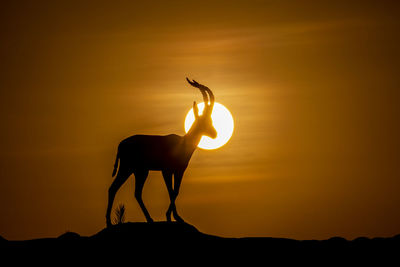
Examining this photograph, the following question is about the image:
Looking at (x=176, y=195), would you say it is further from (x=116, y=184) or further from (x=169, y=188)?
(x=116, y=184)

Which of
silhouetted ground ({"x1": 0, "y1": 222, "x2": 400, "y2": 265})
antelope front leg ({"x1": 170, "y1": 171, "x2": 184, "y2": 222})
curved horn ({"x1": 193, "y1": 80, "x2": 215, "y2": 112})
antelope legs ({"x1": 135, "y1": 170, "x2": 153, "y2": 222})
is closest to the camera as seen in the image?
silhouetted ground ({"x1": 0, "y1": 222, "x2": 400, "y2": 265})

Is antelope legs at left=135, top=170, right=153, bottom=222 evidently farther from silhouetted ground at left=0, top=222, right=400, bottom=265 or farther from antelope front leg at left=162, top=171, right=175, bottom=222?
silhouetted ground at left=0, top=222, right=400, bottom=265

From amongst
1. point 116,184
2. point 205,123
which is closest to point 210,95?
point 205,123

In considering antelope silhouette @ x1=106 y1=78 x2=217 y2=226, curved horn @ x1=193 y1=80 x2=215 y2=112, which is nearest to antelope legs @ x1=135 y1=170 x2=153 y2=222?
antelope silhouette @ x1=106 y1=78 x2=217 y2=226

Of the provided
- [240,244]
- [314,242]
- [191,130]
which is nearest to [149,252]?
[240,244]

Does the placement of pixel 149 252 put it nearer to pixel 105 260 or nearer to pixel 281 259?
pixel 105 260

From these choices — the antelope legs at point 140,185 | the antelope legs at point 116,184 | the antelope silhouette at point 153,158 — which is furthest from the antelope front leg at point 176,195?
the antelope legs at point 116,184

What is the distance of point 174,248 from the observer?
699 inches

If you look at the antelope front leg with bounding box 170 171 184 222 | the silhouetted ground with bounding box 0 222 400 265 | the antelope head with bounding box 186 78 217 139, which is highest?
the antelope head with bounding box 186 78 217 139

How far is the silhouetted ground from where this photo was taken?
1761cm

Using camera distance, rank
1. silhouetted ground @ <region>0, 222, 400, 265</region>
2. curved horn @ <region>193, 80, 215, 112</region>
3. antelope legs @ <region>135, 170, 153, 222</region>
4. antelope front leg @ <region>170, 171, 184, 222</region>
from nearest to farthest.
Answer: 1. silhouetted ground @ <region>0, 222, 400, 265</region>
2. antelope front leg @ <region>170, 171, 184, 222</region>
3. antelope legs @ <region>135, 170, 153, 222</region>
4. curved horn @ <region>193, 80, 215, 112</region>

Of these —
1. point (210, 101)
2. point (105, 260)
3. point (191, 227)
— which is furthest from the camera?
point (210, 101)

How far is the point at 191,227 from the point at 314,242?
405 cm

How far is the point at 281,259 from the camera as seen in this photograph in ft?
59.7
